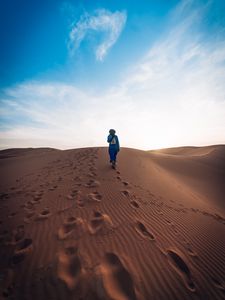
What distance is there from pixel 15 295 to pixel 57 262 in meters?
0.58

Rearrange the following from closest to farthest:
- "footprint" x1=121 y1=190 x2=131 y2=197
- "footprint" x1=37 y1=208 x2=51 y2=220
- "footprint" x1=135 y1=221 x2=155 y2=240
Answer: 1. "footprint" x1=135 y1=221 x2=155 y2=240
2. "footprint" x1=37 y1=208 x2=51 y2=220
3. "footprint" x1=121 y1=190 x2=131 y2=197

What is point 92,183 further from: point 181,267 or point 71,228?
point 181,267

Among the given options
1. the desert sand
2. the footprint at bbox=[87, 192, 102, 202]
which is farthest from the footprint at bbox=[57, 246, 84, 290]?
the footprint at bbox=[87, 192, 102, 202]

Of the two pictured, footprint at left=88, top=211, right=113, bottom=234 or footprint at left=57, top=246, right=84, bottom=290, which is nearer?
footprint at left=57, top=246, right=84, bottom=290

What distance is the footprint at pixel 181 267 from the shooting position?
2.31 meters

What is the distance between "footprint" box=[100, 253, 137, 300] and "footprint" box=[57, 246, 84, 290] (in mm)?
350

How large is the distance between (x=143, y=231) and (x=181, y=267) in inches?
36.8

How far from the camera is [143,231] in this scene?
10.9ft

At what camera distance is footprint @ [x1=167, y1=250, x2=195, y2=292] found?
231 centimetres

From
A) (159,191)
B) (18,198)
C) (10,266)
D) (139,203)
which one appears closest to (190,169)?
(159,191)

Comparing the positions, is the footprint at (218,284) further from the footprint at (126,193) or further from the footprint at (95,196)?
the footprint at (95,196)

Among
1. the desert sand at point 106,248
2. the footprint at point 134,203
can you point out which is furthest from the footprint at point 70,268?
the footprint at point 134,203

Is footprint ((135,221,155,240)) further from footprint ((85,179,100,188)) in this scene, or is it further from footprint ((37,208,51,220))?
footprint ((85,179,100,188))

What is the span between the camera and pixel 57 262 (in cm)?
236
